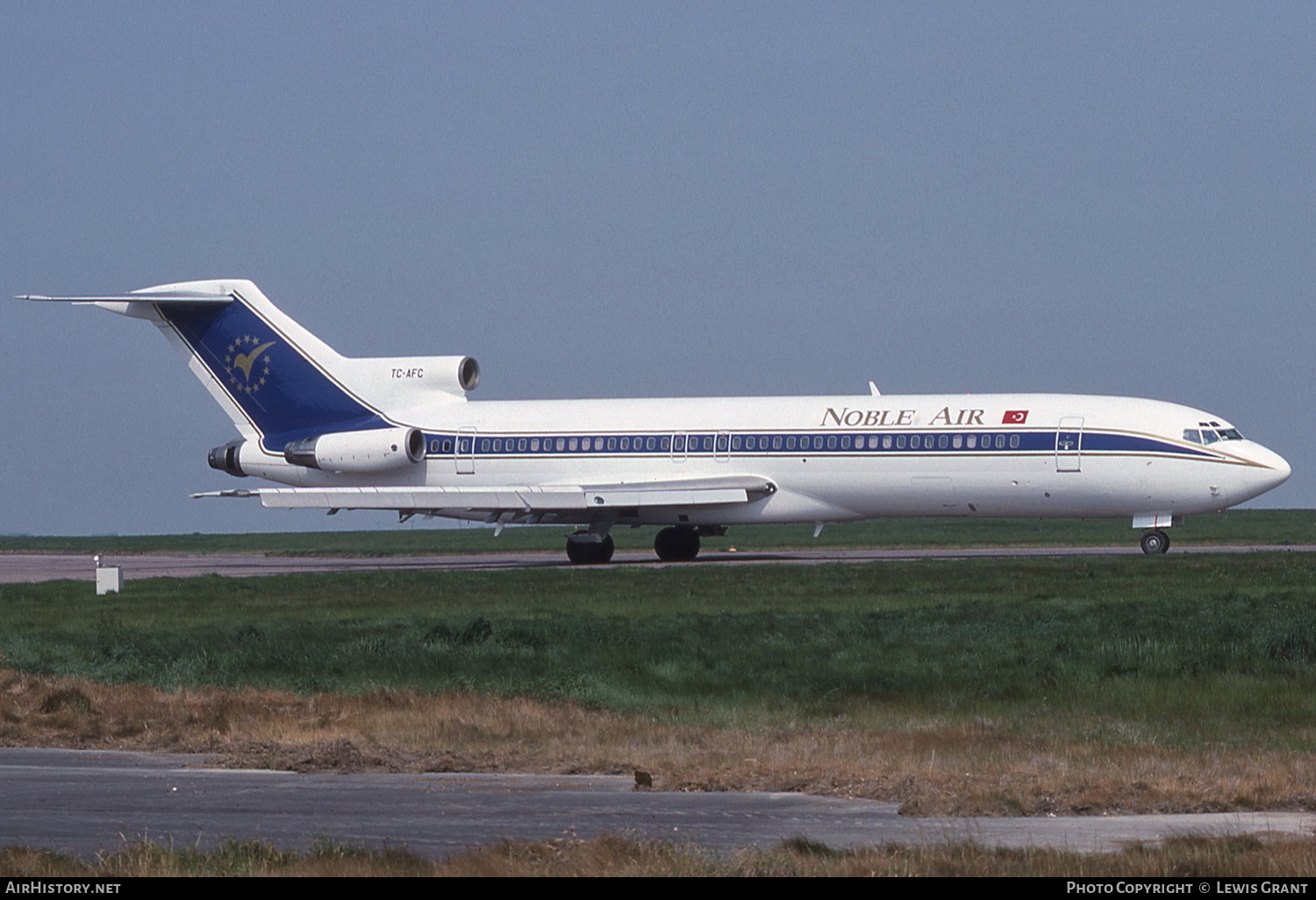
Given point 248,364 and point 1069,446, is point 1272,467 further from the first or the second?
point 248,364

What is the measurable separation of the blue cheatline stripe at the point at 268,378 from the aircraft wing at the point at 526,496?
2.88 metres

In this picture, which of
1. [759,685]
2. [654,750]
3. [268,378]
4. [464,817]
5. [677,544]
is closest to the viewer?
[464,817]

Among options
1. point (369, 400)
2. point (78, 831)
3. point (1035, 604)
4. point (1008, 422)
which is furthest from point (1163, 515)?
point (78, 831)

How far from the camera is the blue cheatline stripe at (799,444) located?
39.8 m

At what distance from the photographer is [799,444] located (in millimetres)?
42500

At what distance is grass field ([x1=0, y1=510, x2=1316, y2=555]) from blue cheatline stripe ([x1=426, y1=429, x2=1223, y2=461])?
1351 cm

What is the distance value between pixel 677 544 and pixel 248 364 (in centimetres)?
1344

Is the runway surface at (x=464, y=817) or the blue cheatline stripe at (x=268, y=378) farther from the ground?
the blue cheatline stripe at (x=268, y=378)

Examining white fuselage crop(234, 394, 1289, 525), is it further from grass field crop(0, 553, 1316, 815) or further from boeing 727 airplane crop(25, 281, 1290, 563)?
grass field crop(0, 553, 1316, 815)

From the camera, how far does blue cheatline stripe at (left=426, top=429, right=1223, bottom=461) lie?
39.8 metres

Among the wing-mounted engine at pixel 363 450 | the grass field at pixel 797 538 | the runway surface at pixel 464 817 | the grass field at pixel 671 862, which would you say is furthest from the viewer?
the grass field at pixel 797 538

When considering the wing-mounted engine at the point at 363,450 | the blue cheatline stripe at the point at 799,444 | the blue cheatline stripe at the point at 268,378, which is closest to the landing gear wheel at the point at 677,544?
the blue cheatline stripe at the point at 799,444

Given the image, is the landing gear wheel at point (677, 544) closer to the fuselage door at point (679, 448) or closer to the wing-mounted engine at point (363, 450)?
the fuselage door at point (679, 448)

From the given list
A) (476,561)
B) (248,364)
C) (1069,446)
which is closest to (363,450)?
(248,364)
